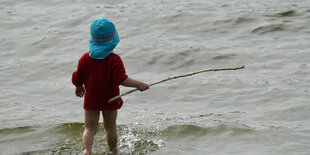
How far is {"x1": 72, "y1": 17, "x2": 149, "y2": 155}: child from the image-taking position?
472cm

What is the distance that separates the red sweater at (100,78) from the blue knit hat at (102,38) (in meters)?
0.06

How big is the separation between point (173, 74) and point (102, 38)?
4201 mm

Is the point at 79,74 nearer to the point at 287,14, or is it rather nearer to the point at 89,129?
the point at 89,129

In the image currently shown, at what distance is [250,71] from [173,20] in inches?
144

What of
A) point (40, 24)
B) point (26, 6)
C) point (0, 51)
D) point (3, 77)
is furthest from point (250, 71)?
point (26, 6)

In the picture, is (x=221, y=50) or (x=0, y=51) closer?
(x=221, y=50)

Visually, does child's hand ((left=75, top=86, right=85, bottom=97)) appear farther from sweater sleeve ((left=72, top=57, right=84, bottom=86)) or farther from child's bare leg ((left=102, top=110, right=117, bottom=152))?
child's bare leg ((left=102, top=110, right=117, bottom=152))

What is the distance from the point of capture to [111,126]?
5.25 meters

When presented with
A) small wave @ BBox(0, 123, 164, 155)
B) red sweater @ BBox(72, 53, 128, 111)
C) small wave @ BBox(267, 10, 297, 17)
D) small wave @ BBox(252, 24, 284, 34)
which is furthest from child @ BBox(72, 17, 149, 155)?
small wave @ BBox(267, 10, 297, 17)

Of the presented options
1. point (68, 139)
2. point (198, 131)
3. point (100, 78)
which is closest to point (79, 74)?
point (100, 78)

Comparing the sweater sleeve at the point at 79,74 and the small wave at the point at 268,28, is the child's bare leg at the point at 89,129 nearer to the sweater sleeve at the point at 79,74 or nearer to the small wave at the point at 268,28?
the sweater sleeve at the point at 79,74

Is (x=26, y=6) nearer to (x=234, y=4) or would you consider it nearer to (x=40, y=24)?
(x=40, y=24)

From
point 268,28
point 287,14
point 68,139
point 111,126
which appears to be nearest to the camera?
point 111,126

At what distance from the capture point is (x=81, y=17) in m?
12.8
